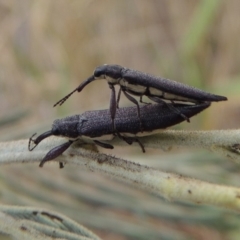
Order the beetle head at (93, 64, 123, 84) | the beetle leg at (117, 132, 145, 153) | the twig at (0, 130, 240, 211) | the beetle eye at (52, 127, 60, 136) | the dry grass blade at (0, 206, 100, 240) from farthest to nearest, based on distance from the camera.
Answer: the beetle head at (93, 64, 123, 84)
the beetle eye at (52, 127, 60, 136)
the beetle leg at (117, 132, 145, 153)
the dry grass blade at (0, 206, 100, 240)
the twig at (0, 130, 240, 211)

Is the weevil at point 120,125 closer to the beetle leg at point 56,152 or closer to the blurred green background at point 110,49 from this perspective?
the beetle leg at point 56,152

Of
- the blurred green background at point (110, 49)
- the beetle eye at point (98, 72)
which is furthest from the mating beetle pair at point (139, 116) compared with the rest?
the blurred green background at point (110, 49)

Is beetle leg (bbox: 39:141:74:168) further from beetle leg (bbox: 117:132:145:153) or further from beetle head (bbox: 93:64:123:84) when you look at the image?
beetle head (bbox: 93:64:123:84)

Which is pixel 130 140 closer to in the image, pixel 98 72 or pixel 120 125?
pixel 120 125

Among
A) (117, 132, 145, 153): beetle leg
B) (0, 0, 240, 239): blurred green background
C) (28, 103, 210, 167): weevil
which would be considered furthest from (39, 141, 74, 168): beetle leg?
(0, 0, 240, 239): blurred green background

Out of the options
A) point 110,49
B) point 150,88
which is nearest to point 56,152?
point 150,88

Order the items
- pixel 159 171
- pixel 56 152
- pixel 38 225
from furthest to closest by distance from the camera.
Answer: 1. pixel 56 152
2. pixel 38 225
3. pixel 159 171
